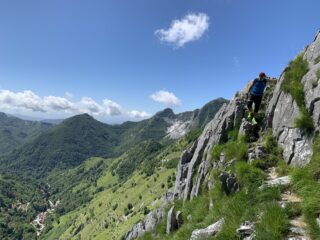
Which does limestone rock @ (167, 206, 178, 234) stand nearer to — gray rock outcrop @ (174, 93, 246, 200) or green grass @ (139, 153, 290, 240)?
green grass @ (139, 153, 290, 240)

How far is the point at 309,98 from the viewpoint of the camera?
805 inches

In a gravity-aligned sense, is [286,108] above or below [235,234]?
above

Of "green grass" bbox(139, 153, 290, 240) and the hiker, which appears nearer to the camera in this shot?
"green grass" bbox(139, 153, 290, 240)

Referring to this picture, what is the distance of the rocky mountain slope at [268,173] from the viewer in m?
13.2

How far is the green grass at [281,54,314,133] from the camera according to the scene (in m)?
19.3

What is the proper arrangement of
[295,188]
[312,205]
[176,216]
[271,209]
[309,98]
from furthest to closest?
[176,216]
[309,98]
[295,188]
[271,209]
[312,205]

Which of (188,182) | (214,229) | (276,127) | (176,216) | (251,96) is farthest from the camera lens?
(188,182)

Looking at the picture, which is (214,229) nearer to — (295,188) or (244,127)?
(295,188)

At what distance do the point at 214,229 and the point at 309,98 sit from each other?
411 inches

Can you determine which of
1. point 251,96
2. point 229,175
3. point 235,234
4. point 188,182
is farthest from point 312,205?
point 188,182

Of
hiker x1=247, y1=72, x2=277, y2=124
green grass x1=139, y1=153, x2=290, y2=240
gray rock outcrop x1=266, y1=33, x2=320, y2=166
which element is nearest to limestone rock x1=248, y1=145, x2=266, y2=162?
green grass x1=139, y1=153, x2=290, y2=240

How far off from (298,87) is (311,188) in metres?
10.0

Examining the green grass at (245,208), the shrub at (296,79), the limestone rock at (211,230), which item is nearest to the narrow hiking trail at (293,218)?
the green grass at (245,208)

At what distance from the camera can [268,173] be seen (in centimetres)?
1970
